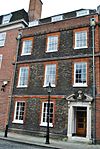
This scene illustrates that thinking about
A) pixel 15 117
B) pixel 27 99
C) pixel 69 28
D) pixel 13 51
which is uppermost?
pixel 69 28

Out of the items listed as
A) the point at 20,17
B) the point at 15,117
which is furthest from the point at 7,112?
the point at 20,17

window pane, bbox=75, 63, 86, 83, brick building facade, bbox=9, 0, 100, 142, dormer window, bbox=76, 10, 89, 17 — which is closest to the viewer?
brick building facade, bbox=9, 0, 100, 142

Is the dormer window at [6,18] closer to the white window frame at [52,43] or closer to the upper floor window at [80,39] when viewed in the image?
the white window frame at [52,43]

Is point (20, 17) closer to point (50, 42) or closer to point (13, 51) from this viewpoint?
point (13, 51)

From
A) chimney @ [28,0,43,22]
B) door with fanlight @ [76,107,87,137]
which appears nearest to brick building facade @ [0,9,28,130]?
chimney @ [28,0,43,22]

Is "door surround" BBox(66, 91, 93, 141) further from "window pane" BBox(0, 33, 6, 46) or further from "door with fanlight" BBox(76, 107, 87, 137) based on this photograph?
"window pane" BBox(0, 33, 6, 46)

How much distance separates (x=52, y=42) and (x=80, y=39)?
2907 mm

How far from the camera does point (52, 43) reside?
18281 millimetres

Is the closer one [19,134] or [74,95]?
[74,95]

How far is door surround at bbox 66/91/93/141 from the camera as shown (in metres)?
14.3

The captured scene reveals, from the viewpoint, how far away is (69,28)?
57.9 ft

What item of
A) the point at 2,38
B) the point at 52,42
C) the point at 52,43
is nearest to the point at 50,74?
the point at 52,43

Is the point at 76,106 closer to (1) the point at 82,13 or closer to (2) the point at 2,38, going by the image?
(1) the point at 82,13

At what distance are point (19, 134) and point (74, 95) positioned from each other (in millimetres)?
6285
